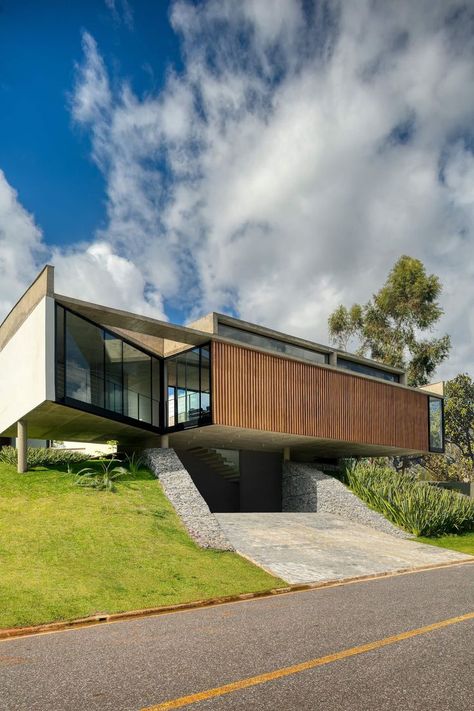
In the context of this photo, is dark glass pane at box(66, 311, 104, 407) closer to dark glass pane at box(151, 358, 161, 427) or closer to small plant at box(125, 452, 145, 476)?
small plant at box(125, 452, 145, 476)

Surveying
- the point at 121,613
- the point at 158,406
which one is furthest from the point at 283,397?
the point at 121,613

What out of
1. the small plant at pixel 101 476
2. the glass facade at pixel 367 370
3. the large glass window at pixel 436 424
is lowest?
the small plant at pixel 101 476

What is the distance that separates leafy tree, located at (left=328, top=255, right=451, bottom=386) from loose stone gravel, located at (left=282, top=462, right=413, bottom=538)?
Result: 2185 centimetres

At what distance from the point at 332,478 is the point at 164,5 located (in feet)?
69.9

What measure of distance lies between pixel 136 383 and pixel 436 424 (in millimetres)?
20415

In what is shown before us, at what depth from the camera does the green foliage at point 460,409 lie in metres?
55.7

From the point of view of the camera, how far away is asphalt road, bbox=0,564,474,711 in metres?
5.04

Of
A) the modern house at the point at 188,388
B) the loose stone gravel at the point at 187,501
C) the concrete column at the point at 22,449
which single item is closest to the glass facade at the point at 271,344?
the modern house at the point at 188,388

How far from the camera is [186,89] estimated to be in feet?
60.2

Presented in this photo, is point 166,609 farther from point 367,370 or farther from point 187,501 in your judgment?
point 367,370

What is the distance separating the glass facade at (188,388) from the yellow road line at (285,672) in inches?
570

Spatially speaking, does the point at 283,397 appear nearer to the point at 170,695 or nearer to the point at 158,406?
the point at 158,406

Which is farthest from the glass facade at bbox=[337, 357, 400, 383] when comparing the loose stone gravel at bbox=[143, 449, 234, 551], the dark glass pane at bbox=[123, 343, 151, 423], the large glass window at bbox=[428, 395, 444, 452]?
the loose stone gravel at bbox=[143, 449, 234, 551]

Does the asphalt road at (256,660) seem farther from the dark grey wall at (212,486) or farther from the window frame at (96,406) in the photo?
the dark grey wall at (212,486)
